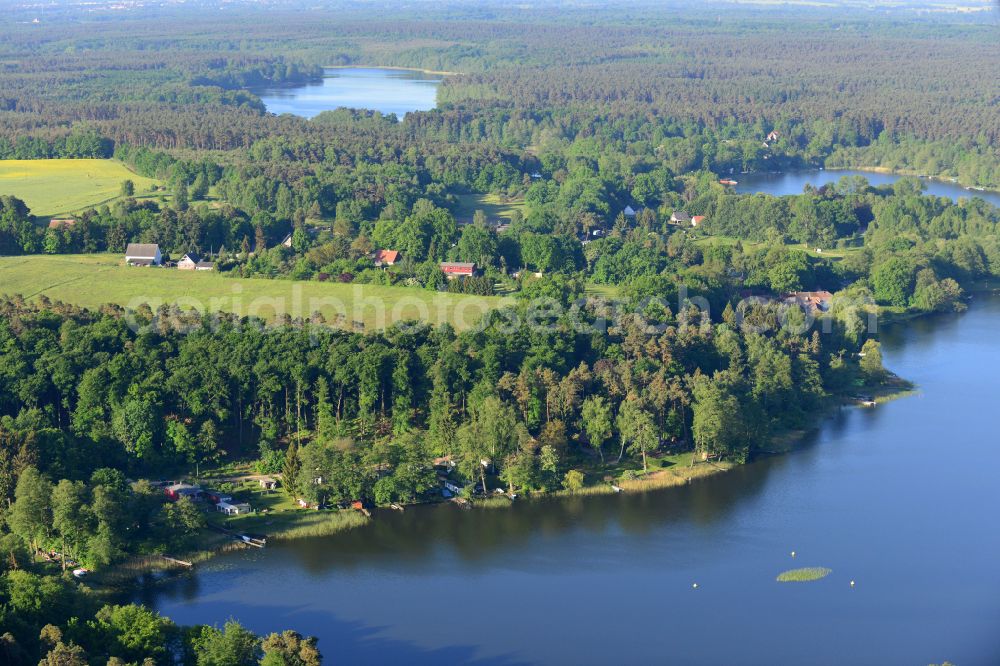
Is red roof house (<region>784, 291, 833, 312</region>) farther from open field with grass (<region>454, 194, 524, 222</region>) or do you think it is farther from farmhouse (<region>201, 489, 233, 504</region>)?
farmhouse (<region>201, 489, 233, 504</region>)

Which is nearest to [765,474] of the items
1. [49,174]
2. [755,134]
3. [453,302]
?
[453,302]

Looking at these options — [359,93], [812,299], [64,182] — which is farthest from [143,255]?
[359,93]

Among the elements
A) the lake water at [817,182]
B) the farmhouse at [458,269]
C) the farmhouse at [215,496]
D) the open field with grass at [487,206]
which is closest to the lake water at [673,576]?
the farmhouse at [215,496]

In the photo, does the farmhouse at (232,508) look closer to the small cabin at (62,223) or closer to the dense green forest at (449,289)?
the dense green forest at (449,289)

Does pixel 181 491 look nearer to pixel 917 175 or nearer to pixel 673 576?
pixel 673 576

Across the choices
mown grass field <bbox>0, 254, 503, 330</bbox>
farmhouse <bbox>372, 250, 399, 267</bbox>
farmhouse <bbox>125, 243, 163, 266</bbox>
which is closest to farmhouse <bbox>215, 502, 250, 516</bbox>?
mown grass field <bbox>0, 254, 503, 330</bbox>

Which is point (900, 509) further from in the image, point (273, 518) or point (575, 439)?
point (273, 518)
